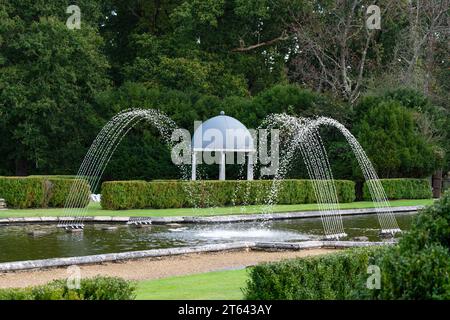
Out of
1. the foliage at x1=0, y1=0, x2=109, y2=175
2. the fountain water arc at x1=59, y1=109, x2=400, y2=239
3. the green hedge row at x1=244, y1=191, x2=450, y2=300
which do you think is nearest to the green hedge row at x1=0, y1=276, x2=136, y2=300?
the green hedge row at x1=244, y1=191, x2=450, y2=300

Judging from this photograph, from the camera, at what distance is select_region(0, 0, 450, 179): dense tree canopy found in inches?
1570

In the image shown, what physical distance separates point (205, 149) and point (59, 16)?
Answer: 12.9 m

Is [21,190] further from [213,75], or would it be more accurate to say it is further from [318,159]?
[213,75]

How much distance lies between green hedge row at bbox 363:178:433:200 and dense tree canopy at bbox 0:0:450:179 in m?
1.02

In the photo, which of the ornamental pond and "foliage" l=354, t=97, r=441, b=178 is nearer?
the ornamental pond

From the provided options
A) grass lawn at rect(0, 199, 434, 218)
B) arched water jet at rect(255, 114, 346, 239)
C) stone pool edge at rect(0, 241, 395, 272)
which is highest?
arched water jet at rect(255, 114, 346, 239)

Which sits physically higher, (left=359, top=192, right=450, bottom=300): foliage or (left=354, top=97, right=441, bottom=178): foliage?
(left=354, top=97, right=441, bottom=178): foliage

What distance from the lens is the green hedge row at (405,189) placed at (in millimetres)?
35031

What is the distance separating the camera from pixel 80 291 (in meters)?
7.50

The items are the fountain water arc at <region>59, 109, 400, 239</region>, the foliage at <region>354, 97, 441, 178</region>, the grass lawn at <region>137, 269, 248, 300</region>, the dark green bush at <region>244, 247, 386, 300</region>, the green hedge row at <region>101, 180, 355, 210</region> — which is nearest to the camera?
the dark green bush at <region>244, 247, 386, 300</region>

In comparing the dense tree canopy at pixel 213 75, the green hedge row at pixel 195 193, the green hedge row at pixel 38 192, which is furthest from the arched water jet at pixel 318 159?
the green hedge row at pixel 38 192

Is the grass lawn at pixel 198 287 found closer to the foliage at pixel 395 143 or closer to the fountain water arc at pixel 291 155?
the fountain water arc at pixel 291 155

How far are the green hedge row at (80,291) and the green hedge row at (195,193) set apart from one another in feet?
65.2

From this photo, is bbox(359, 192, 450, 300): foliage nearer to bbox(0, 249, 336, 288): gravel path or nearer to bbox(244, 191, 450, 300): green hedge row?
bbox(244, 191, 450, 300): green hedge row
